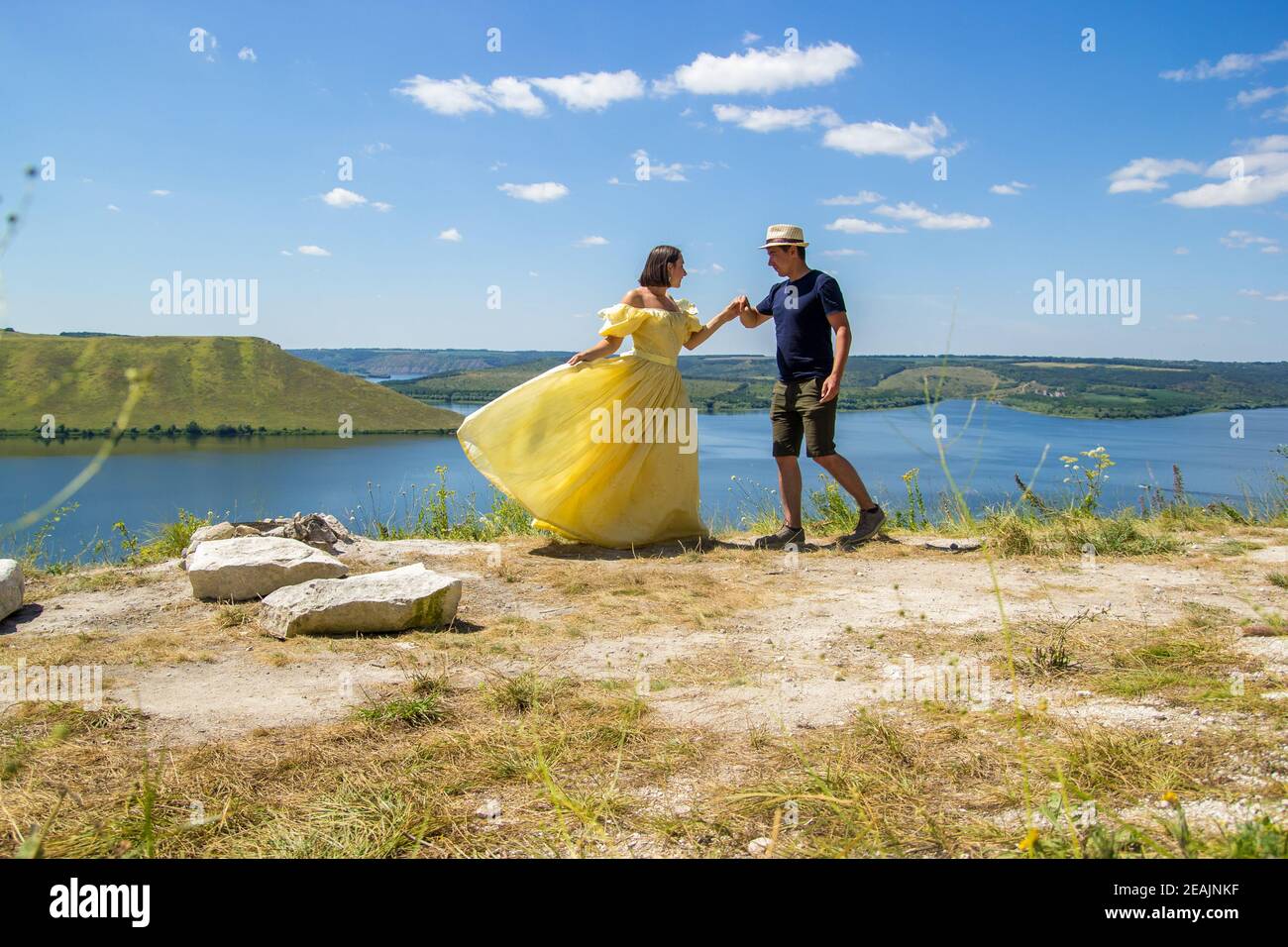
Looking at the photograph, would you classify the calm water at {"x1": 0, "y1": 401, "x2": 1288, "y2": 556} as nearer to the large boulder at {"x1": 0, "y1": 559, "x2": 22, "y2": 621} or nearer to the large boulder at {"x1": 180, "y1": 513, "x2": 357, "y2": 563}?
the large boulder at {"x1": 180, "y1": 513, "x2": 357, "y2": 563}

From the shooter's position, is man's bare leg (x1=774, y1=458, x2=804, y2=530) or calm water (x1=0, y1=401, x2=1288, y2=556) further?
calm water (x1=0, y1=401, x2=1288, y2=556)

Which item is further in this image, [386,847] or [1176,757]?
[1176,757]

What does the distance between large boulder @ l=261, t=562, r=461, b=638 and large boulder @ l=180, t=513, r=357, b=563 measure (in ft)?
6.83

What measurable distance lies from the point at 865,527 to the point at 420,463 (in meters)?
41.3

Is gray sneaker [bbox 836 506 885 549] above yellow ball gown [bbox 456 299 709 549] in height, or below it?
below

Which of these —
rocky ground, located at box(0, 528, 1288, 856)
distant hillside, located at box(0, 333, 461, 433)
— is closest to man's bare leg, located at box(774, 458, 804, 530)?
rocky ground, located at box(0, 528, 1288, 856)

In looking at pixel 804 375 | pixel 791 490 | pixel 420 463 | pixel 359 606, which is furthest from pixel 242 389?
pixel 359 606

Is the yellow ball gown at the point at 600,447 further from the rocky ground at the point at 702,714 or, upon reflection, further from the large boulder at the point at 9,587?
the large boulder at the point at 9,587

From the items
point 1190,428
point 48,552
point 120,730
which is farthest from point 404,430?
point 120,730

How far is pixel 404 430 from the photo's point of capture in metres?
74.0

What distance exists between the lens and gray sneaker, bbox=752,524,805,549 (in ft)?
25.6
